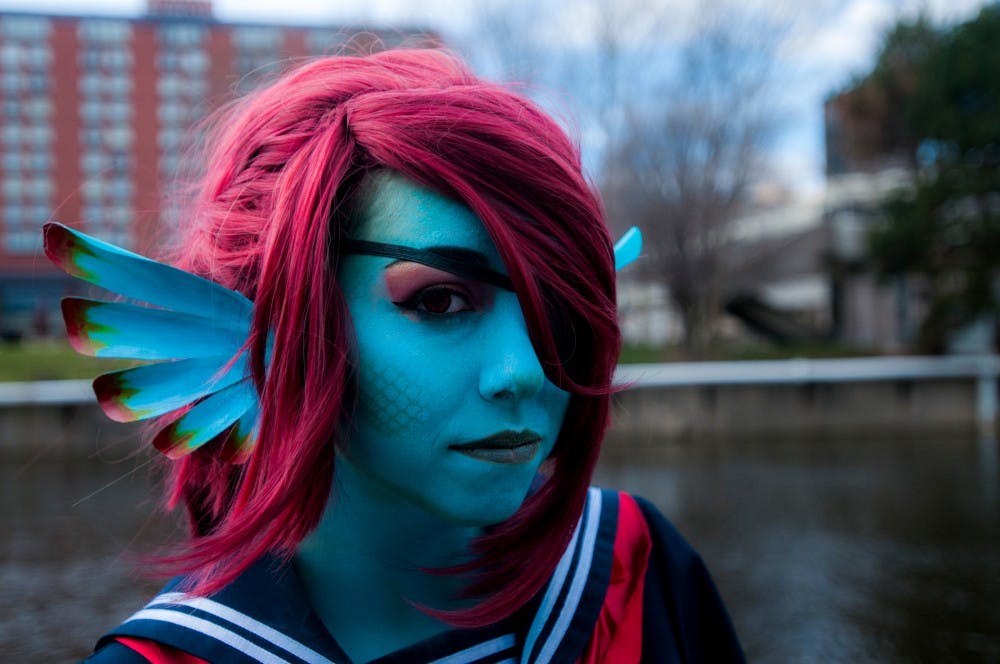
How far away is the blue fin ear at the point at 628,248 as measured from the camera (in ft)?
3.98

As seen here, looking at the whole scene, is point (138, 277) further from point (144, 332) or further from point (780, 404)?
point (780, 404)

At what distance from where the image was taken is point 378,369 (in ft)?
2.93

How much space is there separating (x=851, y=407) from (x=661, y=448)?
3.10m

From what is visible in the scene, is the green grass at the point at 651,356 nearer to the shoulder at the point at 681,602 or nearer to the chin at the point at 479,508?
the shoulder at the point at 681,602

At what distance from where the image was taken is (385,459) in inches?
36.6

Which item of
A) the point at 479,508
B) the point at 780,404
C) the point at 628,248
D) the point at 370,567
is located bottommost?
the point at 780,404

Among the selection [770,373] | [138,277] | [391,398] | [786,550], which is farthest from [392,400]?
[770,373]

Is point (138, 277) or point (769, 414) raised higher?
point (138, 277)

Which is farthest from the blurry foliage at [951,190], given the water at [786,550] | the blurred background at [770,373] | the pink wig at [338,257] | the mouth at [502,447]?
the mouth at [502,447]

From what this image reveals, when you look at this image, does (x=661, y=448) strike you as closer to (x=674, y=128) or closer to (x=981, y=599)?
(x=981, y=599)

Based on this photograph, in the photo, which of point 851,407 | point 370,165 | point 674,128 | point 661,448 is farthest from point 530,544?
point 674,128

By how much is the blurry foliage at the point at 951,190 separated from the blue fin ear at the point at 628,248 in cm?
1316

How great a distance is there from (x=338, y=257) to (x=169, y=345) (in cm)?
23

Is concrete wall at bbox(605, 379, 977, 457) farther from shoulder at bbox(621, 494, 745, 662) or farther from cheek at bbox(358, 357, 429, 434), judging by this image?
cheek at bbox(358, 357, 429, 434)
